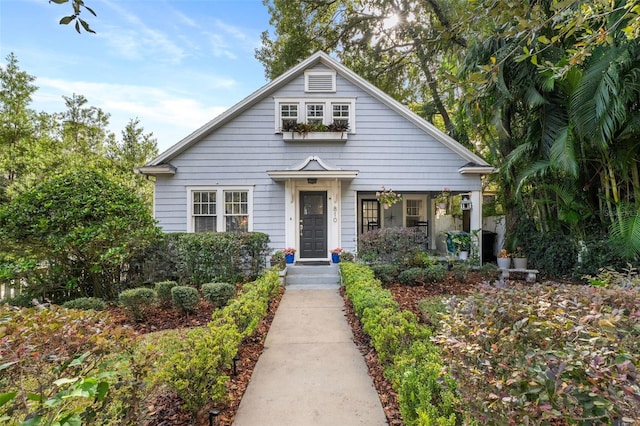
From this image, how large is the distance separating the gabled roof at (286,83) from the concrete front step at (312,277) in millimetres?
4438

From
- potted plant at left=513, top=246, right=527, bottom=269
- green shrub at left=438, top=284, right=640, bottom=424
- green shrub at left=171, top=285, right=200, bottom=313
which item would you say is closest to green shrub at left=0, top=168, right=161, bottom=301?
green shrub at left=171, top=285, right=200, bottom=313

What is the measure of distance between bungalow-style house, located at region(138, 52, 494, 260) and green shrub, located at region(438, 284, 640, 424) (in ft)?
21.5

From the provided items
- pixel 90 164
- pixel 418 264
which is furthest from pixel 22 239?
pixel 90 164

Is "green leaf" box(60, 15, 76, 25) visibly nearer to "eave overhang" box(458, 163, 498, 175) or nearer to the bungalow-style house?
the bungalow-style house

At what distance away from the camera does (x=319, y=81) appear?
8.80 m

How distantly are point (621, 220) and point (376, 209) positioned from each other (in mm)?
7096

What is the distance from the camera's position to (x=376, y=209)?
12.3 m

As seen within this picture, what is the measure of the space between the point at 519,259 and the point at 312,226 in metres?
5.72

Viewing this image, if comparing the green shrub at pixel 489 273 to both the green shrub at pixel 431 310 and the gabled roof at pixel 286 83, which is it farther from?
the gabled roof at pixel 286 83

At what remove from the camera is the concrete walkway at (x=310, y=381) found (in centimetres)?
265

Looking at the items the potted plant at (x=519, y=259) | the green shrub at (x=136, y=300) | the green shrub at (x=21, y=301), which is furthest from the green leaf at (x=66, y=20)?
the potted plant at (x=519, y=259)

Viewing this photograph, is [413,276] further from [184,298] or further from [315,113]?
[315,113]

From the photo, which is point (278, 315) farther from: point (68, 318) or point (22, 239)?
point (22, 239)

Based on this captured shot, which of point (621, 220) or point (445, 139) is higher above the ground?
point (445, 139)
